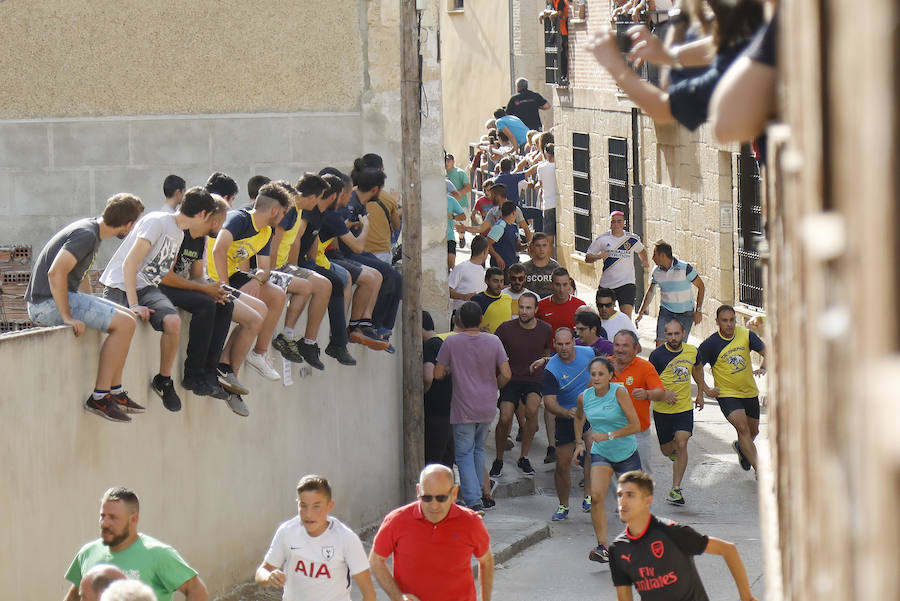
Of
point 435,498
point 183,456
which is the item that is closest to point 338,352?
point 183,456

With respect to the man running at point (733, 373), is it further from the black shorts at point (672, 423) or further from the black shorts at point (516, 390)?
the black shorts at point (516, 390)

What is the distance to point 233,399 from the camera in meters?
10.7

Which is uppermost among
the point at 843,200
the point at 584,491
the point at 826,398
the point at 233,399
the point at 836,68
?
the point at 836,68

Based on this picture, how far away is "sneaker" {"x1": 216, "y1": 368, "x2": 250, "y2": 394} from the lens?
10352 millimetres

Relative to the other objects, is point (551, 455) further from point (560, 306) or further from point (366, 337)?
point (366, 337)

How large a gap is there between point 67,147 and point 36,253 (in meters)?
1.12

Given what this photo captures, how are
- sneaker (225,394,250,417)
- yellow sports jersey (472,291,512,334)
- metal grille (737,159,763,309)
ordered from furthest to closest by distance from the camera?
1. metal grille (737,159,763,309)
2. yellow sports jersey (472,291,512,334)
3. sneaker (225,394,250,417)

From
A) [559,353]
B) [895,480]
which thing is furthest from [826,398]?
[559,353]

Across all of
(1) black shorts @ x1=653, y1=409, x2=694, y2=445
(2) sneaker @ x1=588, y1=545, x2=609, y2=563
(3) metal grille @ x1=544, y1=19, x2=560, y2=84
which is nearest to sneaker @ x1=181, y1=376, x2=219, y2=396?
(2) sneaker @ x1=588, y1=545, x2=609, y2=563

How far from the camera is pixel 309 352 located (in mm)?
12078

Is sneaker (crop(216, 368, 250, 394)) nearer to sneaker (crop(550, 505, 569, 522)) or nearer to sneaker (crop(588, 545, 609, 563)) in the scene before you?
sneaker (crop(588, 545, 609, 563))

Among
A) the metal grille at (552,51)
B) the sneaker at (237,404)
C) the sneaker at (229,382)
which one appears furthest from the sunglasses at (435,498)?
the metal grille at (552,51)

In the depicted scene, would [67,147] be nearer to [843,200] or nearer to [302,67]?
[302,67]

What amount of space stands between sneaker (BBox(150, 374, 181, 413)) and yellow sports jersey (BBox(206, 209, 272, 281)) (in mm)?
893
